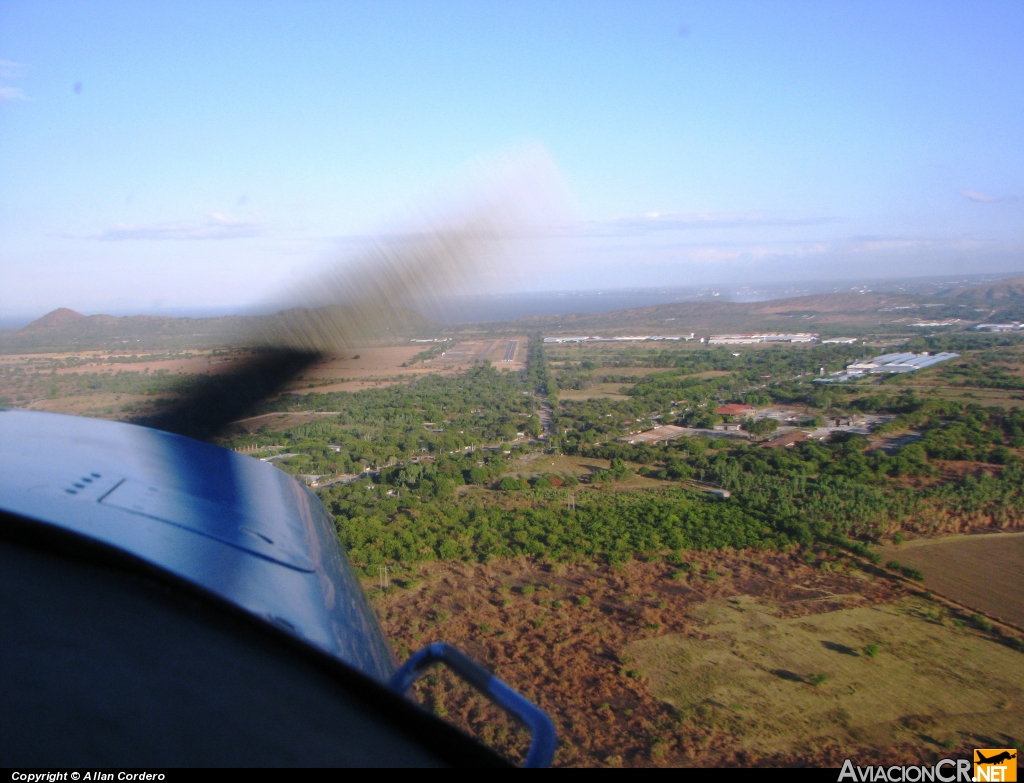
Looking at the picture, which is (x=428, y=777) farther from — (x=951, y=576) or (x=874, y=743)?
(x=951, y=576)

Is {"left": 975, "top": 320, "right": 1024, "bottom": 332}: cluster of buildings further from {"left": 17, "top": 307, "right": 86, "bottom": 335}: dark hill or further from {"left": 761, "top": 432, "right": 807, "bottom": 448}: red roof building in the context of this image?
{"left": 17, "top": 307, "right": 86, "bottom": 335}: dark hill

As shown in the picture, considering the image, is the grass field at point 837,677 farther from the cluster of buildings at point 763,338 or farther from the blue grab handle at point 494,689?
the cluster of buildings at point 763,338

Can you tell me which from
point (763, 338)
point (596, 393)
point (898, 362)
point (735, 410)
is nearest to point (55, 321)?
point (735, 410)

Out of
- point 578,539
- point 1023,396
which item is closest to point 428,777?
point 578,539

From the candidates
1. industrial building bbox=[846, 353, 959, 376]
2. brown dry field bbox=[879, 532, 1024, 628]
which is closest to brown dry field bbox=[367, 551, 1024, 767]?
brown dry field bbox=[879, 532, 1024, 628]

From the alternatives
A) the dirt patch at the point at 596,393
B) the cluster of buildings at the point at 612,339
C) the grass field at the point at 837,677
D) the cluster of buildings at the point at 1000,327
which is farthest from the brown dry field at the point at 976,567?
the cluster of buildings at the point at 1000,327
